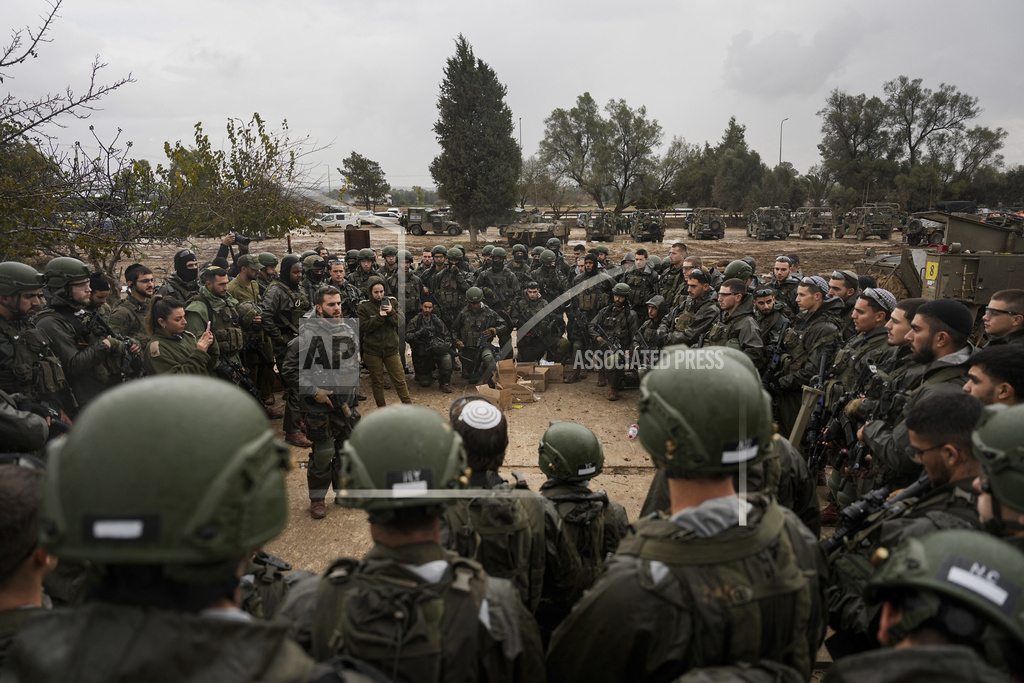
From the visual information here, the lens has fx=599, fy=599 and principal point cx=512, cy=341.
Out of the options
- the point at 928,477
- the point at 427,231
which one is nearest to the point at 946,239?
the point at 928,477

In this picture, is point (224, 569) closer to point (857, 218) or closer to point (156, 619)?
point (156, 619)

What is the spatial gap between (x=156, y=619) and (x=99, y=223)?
24.5ft

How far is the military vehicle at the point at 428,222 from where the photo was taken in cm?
3559

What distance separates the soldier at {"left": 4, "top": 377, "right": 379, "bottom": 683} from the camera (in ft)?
3.94

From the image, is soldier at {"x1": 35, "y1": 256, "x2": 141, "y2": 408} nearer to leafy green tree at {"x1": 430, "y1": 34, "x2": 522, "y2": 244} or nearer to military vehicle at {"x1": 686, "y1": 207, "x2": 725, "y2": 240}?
leafy green tree at {"x1": 430, "y1": 34, "x2": 522, "y2": 244}

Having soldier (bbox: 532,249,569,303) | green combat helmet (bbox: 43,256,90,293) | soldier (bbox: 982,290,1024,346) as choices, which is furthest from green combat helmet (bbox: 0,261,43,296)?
soldier (bbox: 532,249,569,303)

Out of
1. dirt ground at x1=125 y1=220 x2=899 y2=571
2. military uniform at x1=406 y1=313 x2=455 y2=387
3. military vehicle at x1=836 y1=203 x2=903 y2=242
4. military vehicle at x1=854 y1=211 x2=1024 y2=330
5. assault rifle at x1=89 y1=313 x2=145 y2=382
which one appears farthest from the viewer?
military vehicle at x1=836 y1=203 x2=903 y2=242

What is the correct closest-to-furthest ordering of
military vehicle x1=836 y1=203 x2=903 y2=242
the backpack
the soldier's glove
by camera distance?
the backpack → the soldier's glove → military vehicle x1=836 y1=203 x2=903 y2=242

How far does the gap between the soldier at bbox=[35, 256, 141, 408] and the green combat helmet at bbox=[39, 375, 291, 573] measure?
4846 millimetres

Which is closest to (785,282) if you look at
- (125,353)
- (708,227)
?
(125,353)

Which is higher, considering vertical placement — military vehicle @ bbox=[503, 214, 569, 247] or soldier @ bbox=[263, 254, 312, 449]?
military vehicle @ bbox=[503, 214, 569, 247]

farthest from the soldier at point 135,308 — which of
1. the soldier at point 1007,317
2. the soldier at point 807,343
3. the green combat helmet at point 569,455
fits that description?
the soldier at point 1007,317

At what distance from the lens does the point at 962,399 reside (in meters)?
2.62

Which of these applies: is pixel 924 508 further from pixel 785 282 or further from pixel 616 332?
pixel 616 332
